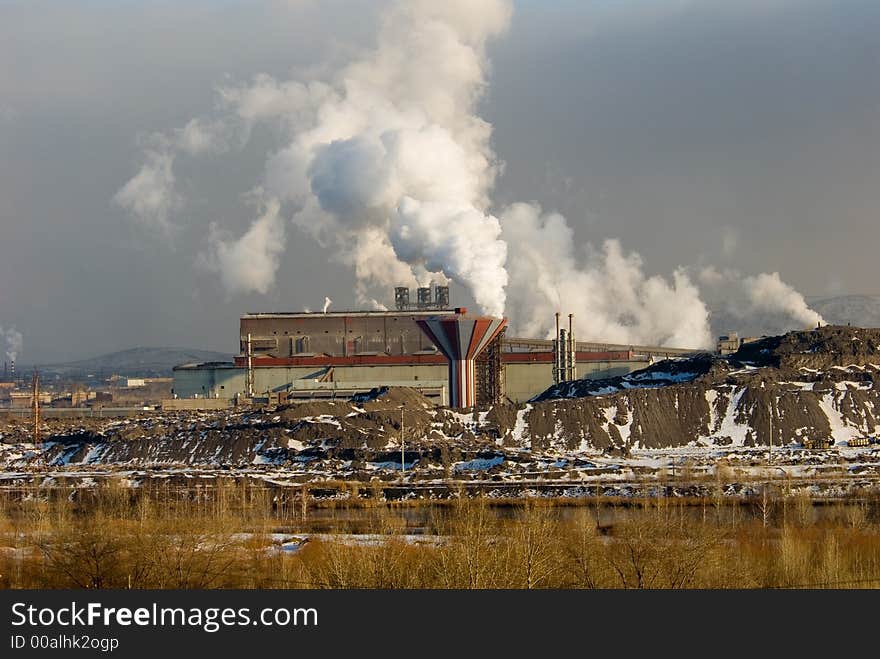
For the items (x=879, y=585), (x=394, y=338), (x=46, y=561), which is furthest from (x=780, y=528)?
(x=394, y=338)

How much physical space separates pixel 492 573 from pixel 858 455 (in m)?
40.6

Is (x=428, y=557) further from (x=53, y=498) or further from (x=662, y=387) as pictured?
(x=662, y=387)

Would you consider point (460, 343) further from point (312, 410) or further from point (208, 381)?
point (208, 381)

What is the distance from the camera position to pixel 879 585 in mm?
30344

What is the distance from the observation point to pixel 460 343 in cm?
7975

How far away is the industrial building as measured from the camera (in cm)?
9831

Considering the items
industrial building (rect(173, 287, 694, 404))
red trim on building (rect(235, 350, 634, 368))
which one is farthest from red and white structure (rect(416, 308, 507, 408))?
red trim on building (rect(235, 350, 634, 368))

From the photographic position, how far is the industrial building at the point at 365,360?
323ft

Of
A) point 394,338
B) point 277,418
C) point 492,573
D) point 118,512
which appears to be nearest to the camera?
point 492,573

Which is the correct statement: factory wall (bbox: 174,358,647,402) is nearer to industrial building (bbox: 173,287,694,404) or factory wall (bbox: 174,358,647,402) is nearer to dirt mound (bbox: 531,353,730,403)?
industrial building (bbox: 173,287,694,404)

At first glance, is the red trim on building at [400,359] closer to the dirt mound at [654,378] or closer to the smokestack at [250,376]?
the smokestack at [250,376]

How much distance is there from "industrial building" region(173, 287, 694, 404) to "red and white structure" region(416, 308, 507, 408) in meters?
7.38

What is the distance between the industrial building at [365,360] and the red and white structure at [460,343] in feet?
24.2

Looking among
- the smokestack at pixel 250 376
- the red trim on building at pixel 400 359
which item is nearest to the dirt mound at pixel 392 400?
the red trim on building at pixel 400 359
